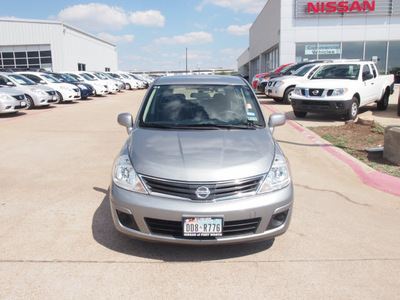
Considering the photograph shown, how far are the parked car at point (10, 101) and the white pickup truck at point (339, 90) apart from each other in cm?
954

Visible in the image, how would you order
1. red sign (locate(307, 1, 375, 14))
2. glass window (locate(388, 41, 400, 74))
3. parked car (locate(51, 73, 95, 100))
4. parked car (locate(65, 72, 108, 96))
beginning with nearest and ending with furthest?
parked car (locate(51, 73, 95, 100)), parked car (locate(65, 72, 108, 96)), red sign (locate(307, 1, 375, 14)), glass window (locate(388, 41, 400, 74))

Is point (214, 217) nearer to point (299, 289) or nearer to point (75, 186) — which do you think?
point (299, 289)

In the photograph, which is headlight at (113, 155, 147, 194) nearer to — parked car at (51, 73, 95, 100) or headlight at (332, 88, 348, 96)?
headlight at (332, 88, 348, 96)

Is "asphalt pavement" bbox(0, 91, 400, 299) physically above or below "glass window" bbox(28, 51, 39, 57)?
below

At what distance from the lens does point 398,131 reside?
20.2 ft

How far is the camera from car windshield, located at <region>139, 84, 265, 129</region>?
426cm

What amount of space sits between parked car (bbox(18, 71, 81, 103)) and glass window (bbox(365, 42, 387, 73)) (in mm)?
20837

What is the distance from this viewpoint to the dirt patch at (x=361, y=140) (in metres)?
6.35

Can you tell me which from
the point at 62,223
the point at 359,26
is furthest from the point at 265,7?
the point at 62,223

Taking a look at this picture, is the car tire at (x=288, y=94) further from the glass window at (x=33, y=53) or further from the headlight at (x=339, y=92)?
the glass window at (x=33, y=53)

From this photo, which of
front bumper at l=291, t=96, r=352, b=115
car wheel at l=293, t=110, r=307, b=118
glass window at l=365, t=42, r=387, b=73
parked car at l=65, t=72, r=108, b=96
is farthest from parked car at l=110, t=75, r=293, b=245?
glass window at l=365, t=42, r=387, b=73

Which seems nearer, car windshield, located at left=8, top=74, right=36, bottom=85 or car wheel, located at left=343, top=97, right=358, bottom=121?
car wheel, located at left=343, top=97, right=358, bottom=121

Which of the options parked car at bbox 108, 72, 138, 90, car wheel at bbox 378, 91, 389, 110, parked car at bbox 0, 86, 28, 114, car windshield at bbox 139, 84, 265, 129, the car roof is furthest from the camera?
parked car at bbox 108, 72, 138, 90

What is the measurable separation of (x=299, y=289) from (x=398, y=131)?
443 centimetres
